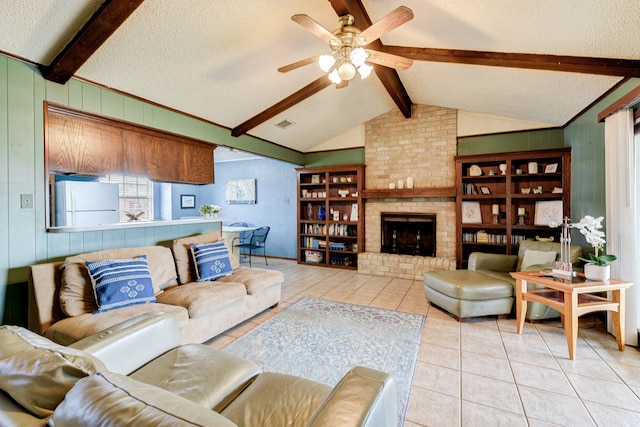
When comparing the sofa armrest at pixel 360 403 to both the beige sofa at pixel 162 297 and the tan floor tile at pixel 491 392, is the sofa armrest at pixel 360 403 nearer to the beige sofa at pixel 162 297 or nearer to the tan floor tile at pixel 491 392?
the tan floor tile at pixel 491 392

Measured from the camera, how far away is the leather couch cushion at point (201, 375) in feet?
4.32

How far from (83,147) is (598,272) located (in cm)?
502

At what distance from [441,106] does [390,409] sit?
5134 mm

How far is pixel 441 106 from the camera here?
16.6ft

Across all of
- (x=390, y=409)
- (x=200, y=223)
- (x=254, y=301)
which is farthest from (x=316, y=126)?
(x=390, y=409)

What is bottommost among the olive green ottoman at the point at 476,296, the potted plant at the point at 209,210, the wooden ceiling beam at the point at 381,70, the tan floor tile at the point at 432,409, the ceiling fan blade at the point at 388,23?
the tan floor tile at the point at 432,409

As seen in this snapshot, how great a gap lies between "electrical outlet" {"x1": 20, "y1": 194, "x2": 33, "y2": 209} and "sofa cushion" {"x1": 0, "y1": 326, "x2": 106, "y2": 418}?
213cm

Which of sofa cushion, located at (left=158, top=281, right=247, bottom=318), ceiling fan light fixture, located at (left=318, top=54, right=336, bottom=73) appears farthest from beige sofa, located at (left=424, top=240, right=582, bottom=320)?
ceiling fan light fixture, located at (left=318, top=54, right=336, bottom=73)

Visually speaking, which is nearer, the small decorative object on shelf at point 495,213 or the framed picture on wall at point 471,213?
the small decorative object on shelf at point 495,213

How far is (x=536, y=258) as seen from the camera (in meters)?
3.46

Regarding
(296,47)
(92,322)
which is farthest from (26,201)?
(296,47)

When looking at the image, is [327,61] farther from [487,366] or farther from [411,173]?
[411,173]

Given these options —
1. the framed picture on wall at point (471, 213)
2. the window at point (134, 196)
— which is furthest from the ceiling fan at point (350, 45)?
the window at point (134, 196)

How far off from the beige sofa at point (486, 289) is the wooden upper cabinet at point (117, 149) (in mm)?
3539
